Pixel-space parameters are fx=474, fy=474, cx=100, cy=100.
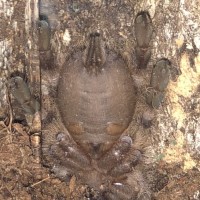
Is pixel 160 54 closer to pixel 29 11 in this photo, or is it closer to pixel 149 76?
pixel 149 76

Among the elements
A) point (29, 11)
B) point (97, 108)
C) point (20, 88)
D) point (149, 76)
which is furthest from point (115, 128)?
point (29, 11)

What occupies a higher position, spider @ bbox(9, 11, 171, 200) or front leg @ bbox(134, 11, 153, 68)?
front leg @ bbox(134, 11, 153, 68)

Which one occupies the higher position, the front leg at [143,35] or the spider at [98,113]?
the front leg at [143,35]

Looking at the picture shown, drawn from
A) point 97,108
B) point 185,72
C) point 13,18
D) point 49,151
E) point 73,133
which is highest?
point 13,18

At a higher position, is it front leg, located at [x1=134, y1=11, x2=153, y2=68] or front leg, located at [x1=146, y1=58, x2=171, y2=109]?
front leg, located at [x1=134, y1=11, x2=153, y2=68]

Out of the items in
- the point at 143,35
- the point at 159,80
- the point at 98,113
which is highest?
the point at 143,35

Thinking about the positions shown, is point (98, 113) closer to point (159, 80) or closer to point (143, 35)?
point (159, 80)

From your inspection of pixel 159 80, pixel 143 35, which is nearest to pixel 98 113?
pixel 159 80

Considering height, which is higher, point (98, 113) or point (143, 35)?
point (143, 35)

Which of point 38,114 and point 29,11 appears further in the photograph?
point 38,114

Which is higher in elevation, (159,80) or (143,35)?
(143,35)

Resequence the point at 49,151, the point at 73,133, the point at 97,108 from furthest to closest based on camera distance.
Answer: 1. the point at 49,151
2. the point at 73,133
3. the point at 97,108
